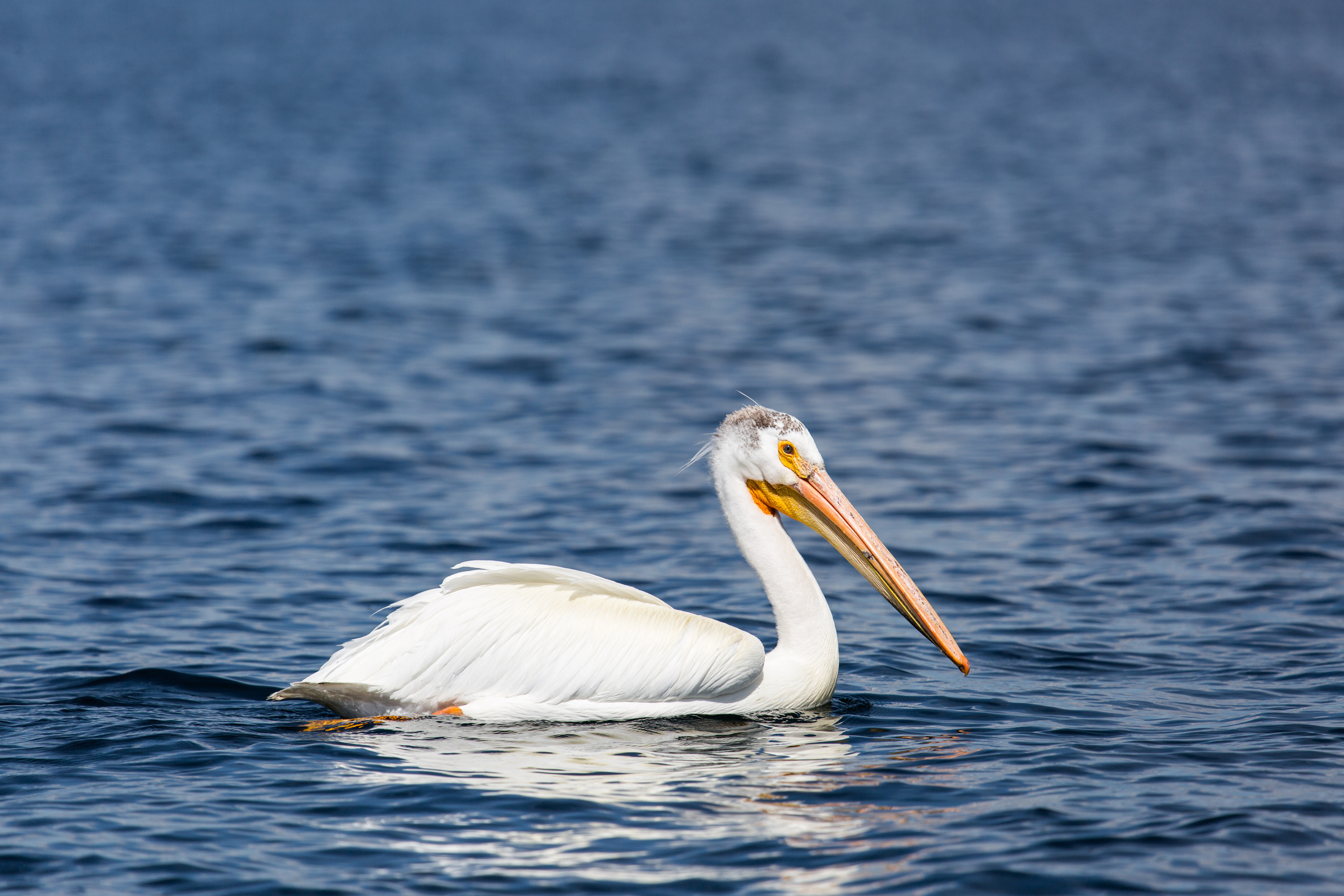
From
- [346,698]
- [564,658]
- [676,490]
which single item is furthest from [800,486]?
[676,490]

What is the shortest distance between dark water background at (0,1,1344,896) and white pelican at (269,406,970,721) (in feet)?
0.45

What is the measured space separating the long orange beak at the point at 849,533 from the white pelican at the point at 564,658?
2 centimetres

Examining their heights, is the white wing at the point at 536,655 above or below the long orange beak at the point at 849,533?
below

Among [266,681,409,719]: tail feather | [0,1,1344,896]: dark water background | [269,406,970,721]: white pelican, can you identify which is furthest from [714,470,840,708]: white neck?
A: [266,681,409,719]: tail feather

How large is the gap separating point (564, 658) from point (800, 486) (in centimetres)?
124

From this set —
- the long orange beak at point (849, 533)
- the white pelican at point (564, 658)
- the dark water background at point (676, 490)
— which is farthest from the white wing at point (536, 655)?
the long orange beak at point (849, 533)

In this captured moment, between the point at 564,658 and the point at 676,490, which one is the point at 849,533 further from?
the point at 676,490

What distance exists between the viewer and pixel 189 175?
2412cm

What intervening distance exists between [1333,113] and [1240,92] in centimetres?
572

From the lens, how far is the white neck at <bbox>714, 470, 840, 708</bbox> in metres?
5.83

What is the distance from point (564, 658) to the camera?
5.59 meters

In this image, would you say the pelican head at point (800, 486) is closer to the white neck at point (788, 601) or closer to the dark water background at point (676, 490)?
the white neck at point (788, 601)

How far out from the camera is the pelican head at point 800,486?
6004 millimetres

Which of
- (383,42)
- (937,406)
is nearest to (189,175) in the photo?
(937,406)
